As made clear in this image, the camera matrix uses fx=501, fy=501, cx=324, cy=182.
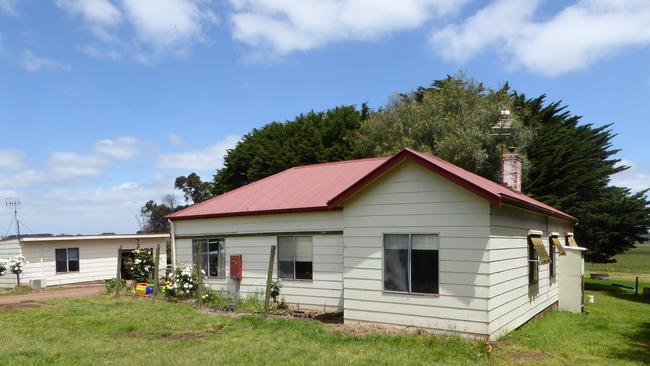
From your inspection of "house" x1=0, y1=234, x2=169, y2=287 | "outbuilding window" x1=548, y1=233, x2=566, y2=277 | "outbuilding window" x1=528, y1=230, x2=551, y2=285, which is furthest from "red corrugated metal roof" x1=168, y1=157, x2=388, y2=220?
"house" x1=0, y1=234, x2=169, y2=287

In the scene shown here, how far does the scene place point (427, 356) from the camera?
866cm

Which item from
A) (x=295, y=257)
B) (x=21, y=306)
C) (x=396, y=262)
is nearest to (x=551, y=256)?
(x=396, y=262)

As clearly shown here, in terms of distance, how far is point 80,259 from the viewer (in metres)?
26.5

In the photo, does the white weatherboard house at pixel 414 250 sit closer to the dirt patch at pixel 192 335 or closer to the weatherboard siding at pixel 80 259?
the dirt patch at pixel 192 335

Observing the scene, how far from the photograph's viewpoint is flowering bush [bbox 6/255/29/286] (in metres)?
23.9

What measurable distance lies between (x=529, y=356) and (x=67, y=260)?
24146mm

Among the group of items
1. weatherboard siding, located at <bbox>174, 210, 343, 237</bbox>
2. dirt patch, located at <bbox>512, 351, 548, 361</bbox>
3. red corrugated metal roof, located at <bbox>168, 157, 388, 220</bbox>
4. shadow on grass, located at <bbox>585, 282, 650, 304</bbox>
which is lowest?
shadow on grass, located at <bbox>585, 282, 650, 304</bbox>

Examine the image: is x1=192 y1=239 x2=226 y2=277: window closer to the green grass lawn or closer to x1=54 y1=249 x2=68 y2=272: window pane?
the green grass lawn

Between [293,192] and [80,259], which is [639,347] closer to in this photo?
[293,192]

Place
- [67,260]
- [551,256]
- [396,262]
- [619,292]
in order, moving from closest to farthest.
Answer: [396,262]
[551,256]
[619,292]
[67,260]

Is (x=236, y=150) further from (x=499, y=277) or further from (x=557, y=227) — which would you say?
(x=499, y=277)

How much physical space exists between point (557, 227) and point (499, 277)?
773 centimetres

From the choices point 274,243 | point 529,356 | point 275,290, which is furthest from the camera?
point 274,243

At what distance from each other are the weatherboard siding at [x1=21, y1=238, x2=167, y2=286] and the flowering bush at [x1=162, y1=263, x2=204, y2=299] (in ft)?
26.2
